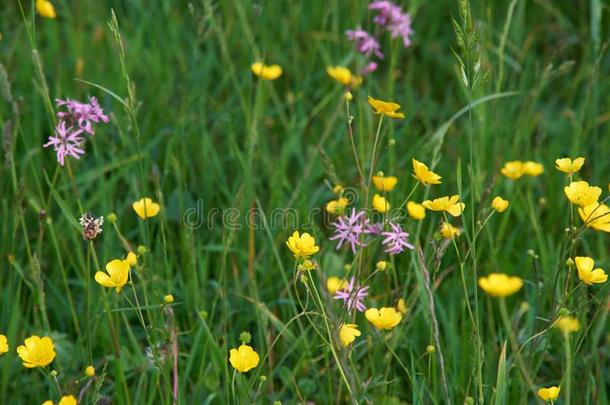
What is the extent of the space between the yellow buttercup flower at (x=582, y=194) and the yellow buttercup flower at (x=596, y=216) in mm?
17

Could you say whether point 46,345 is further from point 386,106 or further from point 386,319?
point 386,106

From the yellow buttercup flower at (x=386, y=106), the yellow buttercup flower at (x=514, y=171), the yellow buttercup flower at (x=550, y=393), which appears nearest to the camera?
the yellow buttercup flower at (x=550, y=393)

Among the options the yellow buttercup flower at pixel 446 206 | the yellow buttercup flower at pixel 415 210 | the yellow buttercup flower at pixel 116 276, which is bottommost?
the yellow buttercup flower at pixel 415 210

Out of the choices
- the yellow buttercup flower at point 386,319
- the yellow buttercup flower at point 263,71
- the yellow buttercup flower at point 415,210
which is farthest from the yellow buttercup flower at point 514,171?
the yellow buttercup flower at point 263,71

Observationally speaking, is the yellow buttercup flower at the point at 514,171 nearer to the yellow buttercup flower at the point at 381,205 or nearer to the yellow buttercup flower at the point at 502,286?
the yellow buttercup flower at the point at 381,205

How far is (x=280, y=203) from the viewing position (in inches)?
79.1

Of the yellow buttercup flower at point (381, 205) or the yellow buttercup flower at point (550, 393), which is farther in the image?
the yellow buttercup flower at point (381, 205)

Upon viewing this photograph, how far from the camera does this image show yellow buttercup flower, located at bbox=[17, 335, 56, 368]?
1294 mm

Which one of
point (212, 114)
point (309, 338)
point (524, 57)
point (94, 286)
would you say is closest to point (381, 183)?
point (309, 338)

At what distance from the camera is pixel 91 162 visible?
7.44ft

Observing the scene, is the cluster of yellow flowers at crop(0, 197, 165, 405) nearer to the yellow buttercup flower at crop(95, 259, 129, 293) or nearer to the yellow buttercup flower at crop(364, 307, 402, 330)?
the yellow buttercup flower at crop(95, 259, 129, 293)

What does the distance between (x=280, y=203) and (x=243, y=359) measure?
733mm

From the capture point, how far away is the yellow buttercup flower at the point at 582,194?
1363 millimetres

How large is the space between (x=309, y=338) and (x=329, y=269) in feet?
0.52
